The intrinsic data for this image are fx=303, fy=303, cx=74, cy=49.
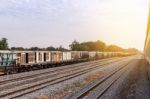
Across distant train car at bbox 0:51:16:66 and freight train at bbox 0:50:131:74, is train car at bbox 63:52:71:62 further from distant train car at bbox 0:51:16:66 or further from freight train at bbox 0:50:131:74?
distant train car at bbox 0:51:16:66

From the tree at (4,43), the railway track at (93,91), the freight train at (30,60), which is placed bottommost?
the railway track at (93,91)

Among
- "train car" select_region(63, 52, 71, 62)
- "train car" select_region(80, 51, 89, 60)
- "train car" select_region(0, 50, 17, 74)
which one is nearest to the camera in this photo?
"train car" select_region(0, 50, 17, 74)

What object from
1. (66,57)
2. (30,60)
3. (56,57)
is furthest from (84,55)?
(30,60)

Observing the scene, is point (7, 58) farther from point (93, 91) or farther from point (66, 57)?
point (66, 57)

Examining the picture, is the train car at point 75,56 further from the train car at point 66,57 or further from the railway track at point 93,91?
the railway track at point 93,91

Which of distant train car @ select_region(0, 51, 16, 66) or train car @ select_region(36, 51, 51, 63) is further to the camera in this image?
train car @ select_region(36, 51, 51, 63)

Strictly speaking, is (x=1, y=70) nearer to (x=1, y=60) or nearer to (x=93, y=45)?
(x=1, y=60)

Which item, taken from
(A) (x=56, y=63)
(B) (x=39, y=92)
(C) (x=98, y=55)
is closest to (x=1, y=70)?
(B) (x=39, y=92)

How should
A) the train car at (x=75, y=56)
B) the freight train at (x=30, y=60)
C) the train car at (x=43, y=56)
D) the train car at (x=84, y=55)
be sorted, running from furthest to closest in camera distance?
the train car at (x=84, y=55) → the train car at (x=75, y=56) → the train car at (x=43, y=56) → the freight train at (x=30, y=60)

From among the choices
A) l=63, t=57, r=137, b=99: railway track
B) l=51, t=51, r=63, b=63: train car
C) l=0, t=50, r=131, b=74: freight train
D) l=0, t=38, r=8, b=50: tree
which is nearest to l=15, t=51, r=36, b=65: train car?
l=0, t=50, r=131, b=74: freight train

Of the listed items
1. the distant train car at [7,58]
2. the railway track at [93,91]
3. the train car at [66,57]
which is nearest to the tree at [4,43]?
the train car at [66,57]

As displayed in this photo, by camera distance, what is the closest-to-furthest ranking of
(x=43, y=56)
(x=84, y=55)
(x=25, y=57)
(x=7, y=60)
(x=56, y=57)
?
1. (x=7, y=60)
2. (x=25, y=57)
3. (x=43, y=56)
4. (x=56, y=57)
5. (x=84, y=55)

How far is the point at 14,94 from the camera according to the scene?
17312 millimetres

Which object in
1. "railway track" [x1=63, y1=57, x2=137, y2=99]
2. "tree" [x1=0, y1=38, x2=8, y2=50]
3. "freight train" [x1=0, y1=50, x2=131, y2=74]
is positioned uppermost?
"tree" [x1=0, y1=38, x2=8, y2=50]
